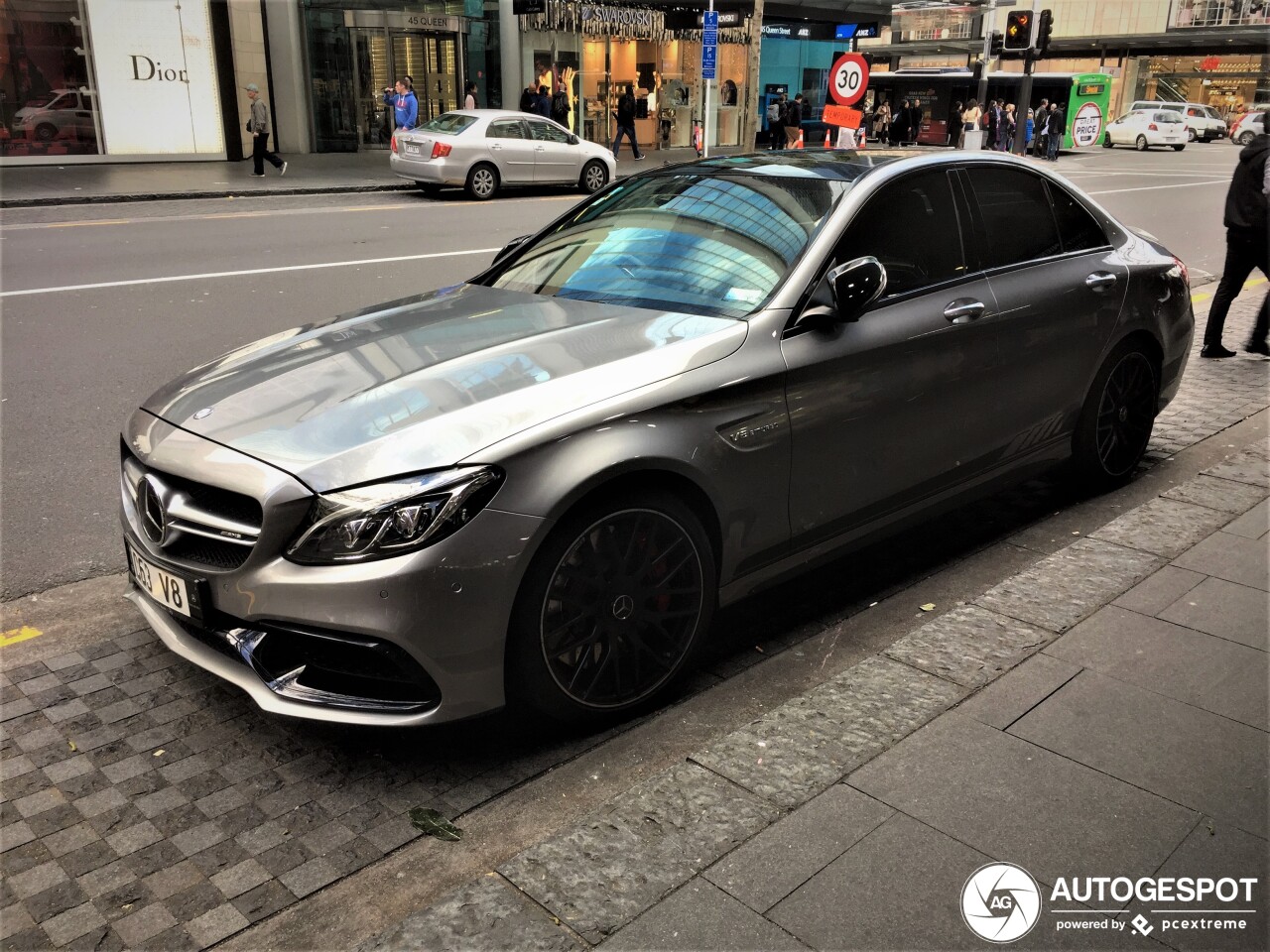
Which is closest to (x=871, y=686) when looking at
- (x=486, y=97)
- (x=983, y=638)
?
(x=983, y=638)

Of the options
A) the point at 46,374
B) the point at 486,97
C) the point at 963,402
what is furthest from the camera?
the point at 486,97

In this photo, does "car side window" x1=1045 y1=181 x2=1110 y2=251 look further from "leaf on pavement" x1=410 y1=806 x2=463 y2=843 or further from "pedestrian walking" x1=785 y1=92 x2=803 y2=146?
"pedestrian walking" x1=785 y1=92 x2=803 y2=146

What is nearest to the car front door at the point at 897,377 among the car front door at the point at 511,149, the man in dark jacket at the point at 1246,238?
the man in dark jacket at the point at 1246,238

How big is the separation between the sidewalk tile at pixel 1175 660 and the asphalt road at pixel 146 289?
379cm

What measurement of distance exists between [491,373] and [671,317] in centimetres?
73

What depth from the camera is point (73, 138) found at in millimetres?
22797

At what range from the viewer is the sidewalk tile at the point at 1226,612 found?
3828 mm

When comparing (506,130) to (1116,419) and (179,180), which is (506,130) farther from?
(1116,419)

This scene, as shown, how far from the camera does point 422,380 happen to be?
10.6ft

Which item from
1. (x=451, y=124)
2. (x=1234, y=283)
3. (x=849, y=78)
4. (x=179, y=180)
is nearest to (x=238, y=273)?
(x=1234, y=283)

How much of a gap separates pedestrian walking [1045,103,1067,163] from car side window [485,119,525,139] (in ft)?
80.3

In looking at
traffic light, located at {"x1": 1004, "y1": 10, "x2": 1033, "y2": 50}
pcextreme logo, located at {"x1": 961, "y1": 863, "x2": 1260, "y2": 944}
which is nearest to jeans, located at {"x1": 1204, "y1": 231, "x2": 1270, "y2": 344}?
pcextreme logo, located at {"x1": 961, "y1": 863, "x2": 1260, "y2": 944}

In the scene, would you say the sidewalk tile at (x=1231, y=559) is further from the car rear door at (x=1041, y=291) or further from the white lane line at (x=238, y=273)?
the white lane line at (x=238, y=273)

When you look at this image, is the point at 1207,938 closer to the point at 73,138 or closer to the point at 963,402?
the point at 963,402
